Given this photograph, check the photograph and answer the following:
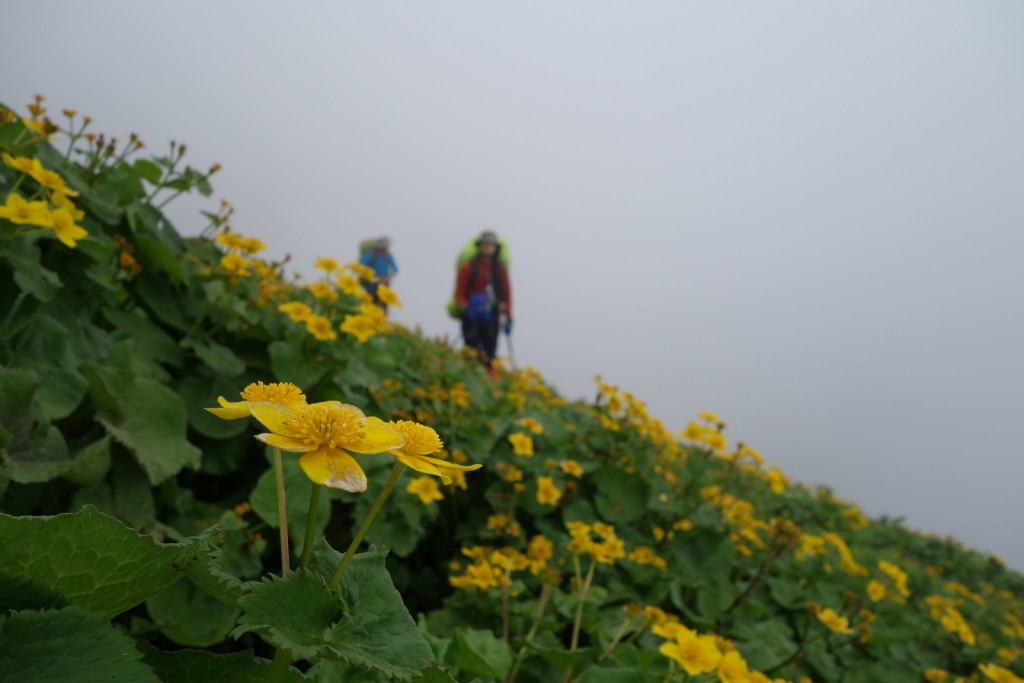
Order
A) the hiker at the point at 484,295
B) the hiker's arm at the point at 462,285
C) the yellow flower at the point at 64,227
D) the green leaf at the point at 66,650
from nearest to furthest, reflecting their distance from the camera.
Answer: the green leaf at the point at 66,650 < the yellow flower at the point at 64,227 < the hiker at the point at 484,295 < the hiker's arm at the point at 462,285

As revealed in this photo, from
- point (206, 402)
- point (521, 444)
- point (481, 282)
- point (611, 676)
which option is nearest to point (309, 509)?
point (611, 676)

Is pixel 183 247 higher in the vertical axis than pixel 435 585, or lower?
higher

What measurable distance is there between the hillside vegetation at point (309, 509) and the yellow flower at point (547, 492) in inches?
0.6

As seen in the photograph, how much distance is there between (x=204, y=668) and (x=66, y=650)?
17 cm

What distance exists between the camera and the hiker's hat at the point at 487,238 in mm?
9047

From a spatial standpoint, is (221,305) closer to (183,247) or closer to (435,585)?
(183,247)

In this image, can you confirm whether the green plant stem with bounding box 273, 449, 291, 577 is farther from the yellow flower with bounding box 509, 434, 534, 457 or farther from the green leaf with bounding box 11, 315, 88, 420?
the yellow flower with bounding box 509, 434, 534, 457

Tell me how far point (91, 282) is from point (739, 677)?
189cm

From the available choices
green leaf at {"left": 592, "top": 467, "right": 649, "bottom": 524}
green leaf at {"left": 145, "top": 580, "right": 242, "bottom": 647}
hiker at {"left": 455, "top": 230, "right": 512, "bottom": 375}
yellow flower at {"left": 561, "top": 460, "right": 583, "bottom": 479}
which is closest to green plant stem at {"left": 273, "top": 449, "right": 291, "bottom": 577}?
green leaf at {"left": 145, "top": 580, "right": 242, "bottom": 647}

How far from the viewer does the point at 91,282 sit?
1.74 m

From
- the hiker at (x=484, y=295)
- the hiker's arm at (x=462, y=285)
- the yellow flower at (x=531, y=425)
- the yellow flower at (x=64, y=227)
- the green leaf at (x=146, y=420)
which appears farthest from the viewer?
the hiker's arm at (x=462, y=285)

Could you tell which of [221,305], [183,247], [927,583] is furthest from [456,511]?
[927,583]

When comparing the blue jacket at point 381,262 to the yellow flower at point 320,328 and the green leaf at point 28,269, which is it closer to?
the yellow flower at point 320,328

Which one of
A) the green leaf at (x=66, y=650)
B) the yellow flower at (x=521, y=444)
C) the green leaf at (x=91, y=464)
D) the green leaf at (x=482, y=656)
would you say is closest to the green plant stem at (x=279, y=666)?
the green leaf at (x=66, y=650)
